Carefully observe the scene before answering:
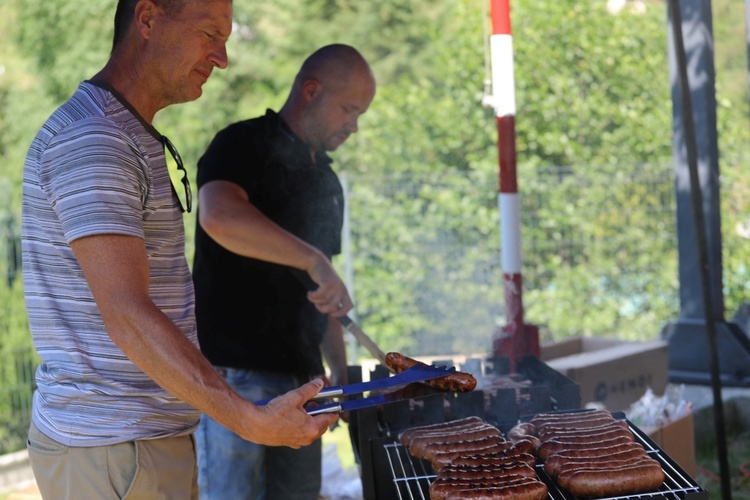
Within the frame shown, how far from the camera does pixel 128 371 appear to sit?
2008 millimetres

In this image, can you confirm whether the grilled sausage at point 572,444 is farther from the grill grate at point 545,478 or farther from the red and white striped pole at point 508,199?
the red and white striped pole at point 508,199

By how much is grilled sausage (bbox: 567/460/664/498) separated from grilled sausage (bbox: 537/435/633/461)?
9.3 inches

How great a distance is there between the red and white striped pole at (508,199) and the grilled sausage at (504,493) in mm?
1572

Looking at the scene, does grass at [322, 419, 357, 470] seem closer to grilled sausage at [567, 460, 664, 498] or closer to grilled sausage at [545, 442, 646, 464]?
grilled sausage at [545, 442, 646, 464]

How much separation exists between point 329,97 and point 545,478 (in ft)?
5.48

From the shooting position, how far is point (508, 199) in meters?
3.86

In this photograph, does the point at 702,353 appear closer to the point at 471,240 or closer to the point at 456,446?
the point at 471,240

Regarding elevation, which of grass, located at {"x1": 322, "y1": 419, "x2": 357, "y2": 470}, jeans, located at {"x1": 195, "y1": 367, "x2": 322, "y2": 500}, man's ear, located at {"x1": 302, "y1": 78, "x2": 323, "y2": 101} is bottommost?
grass, located at {"x1": 322, "y1": 419, "x2": 357, "y2": 470}

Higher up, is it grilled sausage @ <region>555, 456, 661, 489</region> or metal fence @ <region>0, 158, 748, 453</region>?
metal fence @ <region>0, 158, 748, 453</region>

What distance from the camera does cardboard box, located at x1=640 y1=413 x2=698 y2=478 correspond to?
13.6 ft

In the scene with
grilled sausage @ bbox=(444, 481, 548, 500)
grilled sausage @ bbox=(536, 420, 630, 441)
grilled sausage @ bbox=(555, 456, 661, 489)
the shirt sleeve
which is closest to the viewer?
the shirt sleeve

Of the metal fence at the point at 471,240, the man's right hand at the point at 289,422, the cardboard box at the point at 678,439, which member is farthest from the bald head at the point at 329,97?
the metal fence at the point at 471,240

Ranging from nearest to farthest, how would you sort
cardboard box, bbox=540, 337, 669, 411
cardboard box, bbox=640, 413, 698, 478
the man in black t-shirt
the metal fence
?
the man in black t-shirt → cardboard box, bbox=640, 413, 698, 478 → cardboard box, bbox=540, 337, 669, 411 → the metal fence

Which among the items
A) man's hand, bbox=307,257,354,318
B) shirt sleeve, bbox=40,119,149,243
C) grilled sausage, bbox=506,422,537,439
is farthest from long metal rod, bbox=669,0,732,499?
shirt sleeve, bbox=40,119,149,243
